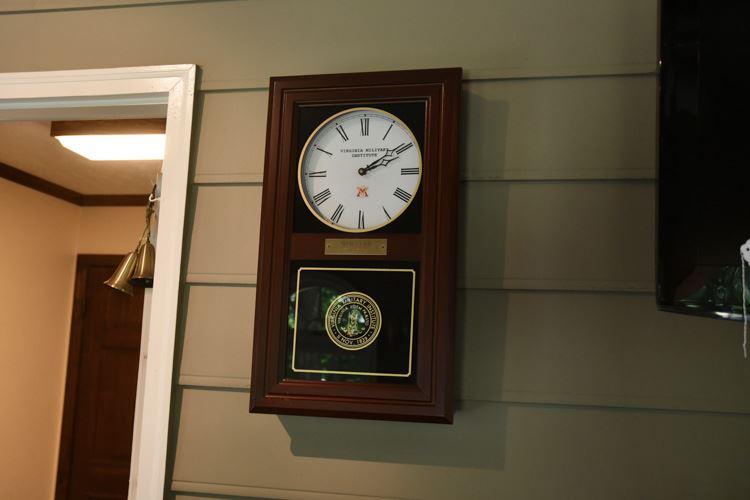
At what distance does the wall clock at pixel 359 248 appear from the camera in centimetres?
133

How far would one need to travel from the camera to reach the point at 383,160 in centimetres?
141

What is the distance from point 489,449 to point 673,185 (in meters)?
→ 0.61

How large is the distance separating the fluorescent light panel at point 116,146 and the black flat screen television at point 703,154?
7.48 feet

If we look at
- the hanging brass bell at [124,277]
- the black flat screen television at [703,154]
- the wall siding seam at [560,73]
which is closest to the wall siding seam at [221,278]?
the hanging brass bell at [124,277]

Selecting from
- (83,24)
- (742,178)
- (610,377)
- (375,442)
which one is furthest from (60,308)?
(742,178)

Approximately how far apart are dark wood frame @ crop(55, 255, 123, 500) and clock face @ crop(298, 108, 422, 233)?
3.43m

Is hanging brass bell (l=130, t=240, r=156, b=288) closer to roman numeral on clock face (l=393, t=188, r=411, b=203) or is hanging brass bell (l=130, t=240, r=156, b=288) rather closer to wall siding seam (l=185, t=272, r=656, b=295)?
roman numeral on clock face (l=393, t=188, r=411, b=203)

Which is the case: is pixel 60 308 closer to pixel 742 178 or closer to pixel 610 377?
pixel 610 377

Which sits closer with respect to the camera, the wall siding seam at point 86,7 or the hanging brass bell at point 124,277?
the wall siding seam at point 86,7

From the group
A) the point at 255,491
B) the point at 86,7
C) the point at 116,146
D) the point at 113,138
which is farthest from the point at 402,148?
the point at 116,146

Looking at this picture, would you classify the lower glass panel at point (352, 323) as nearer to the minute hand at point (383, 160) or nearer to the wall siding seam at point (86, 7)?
the minute hand at point (383, 160)

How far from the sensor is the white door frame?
1464mm

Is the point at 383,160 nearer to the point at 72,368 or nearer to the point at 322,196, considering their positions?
the point at 322,196

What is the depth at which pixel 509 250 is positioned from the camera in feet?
4.57
